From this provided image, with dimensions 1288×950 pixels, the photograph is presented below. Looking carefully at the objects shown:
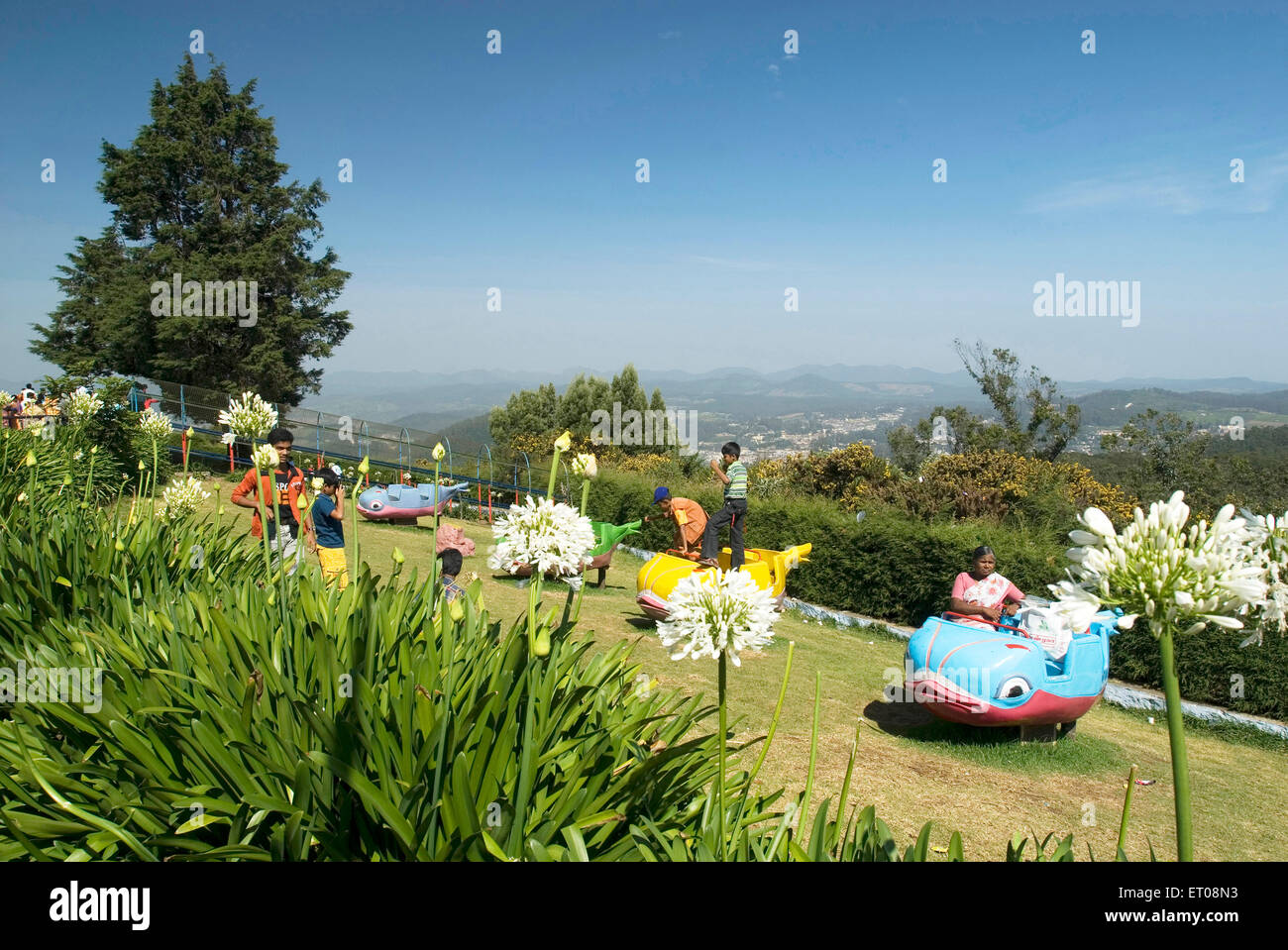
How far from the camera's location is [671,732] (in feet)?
11.2

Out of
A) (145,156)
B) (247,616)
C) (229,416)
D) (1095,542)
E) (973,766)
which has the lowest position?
(973,766)

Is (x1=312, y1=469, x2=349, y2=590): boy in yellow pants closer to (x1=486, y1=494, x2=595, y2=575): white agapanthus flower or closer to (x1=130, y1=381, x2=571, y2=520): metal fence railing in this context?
(x1=486, y1=494, x2=595, y2=575): white agapanthus flower

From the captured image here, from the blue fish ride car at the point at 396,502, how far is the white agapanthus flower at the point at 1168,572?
1432 cm

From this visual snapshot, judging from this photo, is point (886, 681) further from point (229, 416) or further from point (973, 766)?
point (229, 416)

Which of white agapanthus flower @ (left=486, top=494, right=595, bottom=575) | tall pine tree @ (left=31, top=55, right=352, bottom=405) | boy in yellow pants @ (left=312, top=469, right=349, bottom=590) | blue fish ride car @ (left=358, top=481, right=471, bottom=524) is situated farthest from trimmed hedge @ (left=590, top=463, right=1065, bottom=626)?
tall pine tree @ (left=31, top=55, right=352, bottom=405)

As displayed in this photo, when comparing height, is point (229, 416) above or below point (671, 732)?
above

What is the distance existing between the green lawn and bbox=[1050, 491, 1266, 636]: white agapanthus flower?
7.26 feet

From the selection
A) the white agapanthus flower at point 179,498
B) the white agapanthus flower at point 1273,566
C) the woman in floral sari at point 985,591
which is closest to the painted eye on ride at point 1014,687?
the woman in floral sari at point 985,591

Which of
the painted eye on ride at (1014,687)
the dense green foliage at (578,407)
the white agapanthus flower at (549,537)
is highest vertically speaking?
the dense green foliage at (578,407)

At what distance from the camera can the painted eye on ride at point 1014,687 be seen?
5.70 metres

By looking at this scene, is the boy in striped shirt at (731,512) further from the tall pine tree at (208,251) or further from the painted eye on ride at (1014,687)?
the tall pine tree at (208,251)

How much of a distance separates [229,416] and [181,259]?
30755 millimetres

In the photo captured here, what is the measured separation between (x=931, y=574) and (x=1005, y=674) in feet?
16.8
